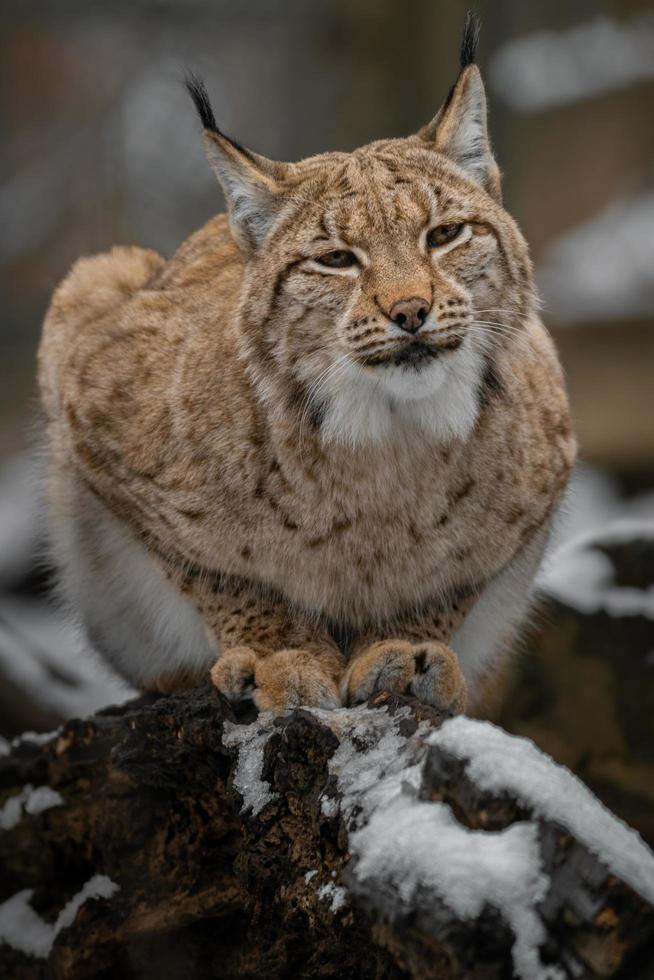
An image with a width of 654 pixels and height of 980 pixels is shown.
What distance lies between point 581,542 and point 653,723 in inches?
36.2

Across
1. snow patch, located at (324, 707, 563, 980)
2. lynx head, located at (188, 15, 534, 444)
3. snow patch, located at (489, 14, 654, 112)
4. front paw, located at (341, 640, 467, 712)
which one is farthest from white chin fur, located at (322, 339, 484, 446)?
snow patch, located at (489, 14, 654, 112)

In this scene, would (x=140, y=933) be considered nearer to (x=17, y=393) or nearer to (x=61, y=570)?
(x=61, y=570)

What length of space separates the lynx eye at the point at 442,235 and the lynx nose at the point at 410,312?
0.30 m

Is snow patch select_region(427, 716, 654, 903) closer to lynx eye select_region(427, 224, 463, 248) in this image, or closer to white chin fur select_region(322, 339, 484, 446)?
white chin fur select_region(322, 339, 484, 446)

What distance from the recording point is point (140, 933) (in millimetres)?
3191

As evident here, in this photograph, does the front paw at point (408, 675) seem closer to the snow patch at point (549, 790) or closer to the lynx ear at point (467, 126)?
the snow patch at point (549, 790)

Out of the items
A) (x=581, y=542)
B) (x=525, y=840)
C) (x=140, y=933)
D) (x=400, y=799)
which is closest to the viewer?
(x=525, y=840)

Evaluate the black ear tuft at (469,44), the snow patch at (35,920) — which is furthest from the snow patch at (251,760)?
the black ear tuft at (469,44)

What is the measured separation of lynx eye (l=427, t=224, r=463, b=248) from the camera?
332 cm

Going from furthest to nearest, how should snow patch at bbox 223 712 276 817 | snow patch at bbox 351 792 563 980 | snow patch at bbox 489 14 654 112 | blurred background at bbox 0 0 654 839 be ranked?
snow patch at bbox 489 14 654 112 < blurred background at bbox 0 0 654 839 < snow patch at bbox 223 712 276 817 < snow patch at bbox 351 792 563 980

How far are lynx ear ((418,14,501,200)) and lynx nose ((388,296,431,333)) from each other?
70cm

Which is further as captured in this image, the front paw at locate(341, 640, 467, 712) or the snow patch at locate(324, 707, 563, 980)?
the front paw at locate(341, 640, 467, 712)

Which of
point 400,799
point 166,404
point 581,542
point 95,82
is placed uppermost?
point 95,82

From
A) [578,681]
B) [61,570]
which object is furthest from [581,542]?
[61,570]
